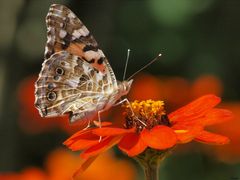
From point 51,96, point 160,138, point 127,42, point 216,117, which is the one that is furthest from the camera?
point 127,42

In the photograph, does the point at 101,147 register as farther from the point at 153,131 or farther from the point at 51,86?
the point at 51,86

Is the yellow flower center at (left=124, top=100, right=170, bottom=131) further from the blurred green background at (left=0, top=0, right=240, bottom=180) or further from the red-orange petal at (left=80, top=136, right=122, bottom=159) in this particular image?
the blurred green background at (left=0, top=0, right=240, bottom=180)

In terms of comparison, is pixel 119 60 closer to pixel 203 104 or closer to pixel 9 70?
pixel 9 70

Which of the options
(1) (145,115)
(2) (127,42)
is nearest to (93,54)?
(1) (145,115)

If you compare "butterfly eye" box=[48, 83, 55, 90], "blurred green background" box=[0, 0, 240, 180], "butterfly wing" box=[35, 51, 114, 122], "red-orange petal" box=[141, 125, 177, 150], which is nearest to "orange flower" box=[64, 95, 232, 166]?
"red-orange petal" box=[141, 125, 177, 150]

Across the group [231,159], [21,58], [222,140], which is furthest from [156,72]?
[222,140]

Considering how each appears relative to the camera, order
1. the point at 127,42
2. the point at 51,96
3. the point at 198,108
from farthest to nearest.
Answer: the point at 127,42 < the point at 51,96 < the point at 198,108
